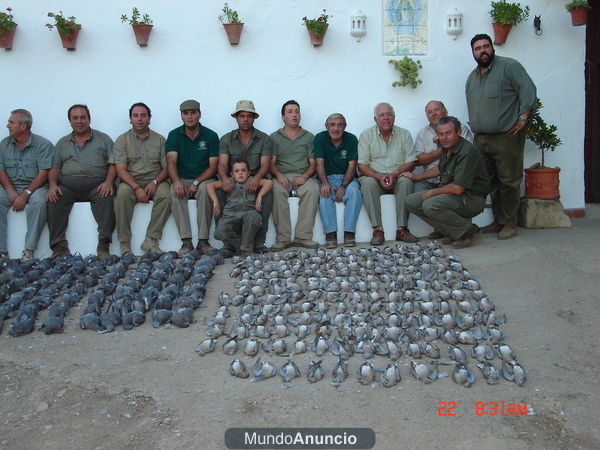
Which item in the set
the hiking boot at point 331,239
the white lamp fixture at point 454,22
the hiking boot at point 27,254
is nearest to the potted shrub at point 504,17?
the white lamp fixture at point 454,22

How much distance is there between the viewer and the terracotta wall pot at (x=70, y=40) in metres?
6.02

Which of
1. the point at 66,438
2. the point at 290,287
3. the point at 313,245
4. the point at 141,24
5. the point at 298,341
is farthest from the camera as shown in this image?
the point at 141,24

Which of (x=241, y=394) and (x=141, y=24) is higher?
(x=141, y=24)

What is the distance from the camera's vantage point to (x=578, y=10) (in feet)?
19.5

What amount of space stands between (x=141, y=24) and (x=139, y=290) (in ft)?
9.71

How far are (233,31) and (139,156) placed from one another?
5.12 ft

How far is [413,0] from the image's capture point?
6.14 metres

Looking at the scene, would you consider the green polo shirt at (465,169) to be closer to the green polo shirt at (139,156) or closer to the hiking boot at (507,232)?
the hiking boot at (507,232)

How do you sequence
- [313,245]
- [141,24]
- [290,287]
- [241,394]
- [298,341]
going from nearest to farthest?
[241,394] → [298,341] → [290,287] → [313,245] → [141,24]

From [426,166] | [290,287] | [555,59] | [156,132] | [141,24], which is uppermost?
[141,24]

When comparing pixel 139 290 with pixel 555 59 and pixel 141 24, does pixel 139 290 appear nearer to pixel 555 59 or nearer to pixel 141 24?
pixel 141 24

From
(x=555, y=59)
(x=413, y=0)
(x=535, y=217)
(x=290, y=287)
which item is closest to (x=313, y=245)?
(x=290, y=287)

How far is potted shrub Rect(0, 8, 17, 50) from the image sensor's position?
5.96 meters

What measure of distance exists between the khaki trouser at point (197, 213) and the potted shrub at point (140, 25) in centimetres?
166
